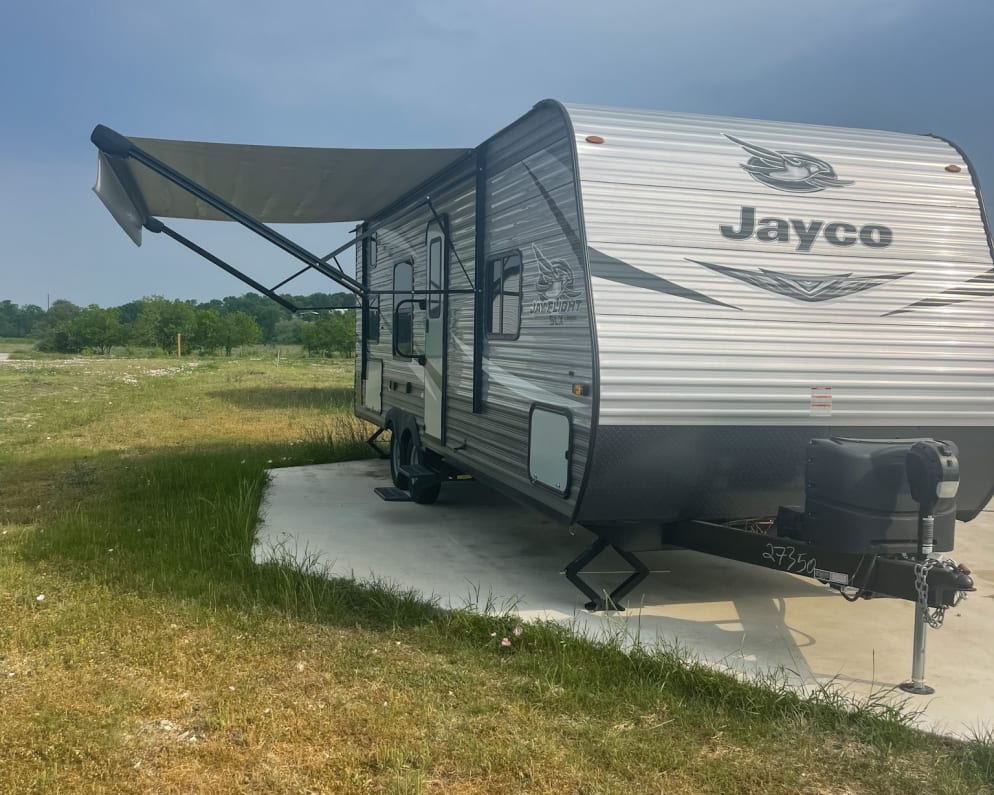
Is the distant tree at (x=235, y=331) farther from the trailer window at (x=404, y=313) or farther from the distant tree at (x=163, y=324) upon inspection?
the trailer window at (x=404, y=313)

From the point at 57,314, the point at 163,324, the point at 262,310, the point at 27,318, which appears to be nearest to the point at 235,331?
the point at 163,324

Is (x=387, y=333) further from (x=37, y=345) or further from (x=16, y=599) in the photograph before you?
(x=37, y=345)

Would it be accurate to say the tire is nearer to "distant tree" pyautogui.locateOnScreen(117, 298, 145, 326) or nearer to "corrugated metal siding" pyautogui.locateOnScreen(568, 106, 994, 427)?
"corrugated metal siding" pyautogui.locateOnScreen(568, 106, 994, 427)

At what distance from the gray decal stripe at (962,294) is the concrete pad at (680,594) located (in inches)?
70.1

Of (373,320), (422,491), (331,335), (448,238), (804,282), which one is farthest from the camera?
(331,335)

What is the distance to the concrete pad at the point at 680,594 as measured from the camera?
4.25 m

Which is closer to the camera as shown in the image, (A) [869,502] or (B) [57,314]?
(A) [869,502]

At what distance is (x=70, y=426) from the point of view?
14578 mm

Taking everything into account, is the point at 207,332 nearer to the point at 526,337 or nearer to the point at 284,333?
the point at 284,333

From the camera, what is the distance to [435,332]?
7.24 metres

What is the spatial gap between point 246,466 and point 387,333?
7.02ft

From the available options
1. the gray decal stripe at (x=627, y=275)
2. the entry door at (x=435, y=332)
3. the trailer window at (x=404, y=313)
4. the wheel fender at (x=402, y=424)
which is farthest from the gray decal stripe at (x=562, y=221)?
the wheel fender at (x=402, y=424)

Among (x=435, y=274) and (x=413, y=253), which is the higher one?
(x=413, y=253)

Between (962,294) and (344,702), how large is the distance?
395 cm
